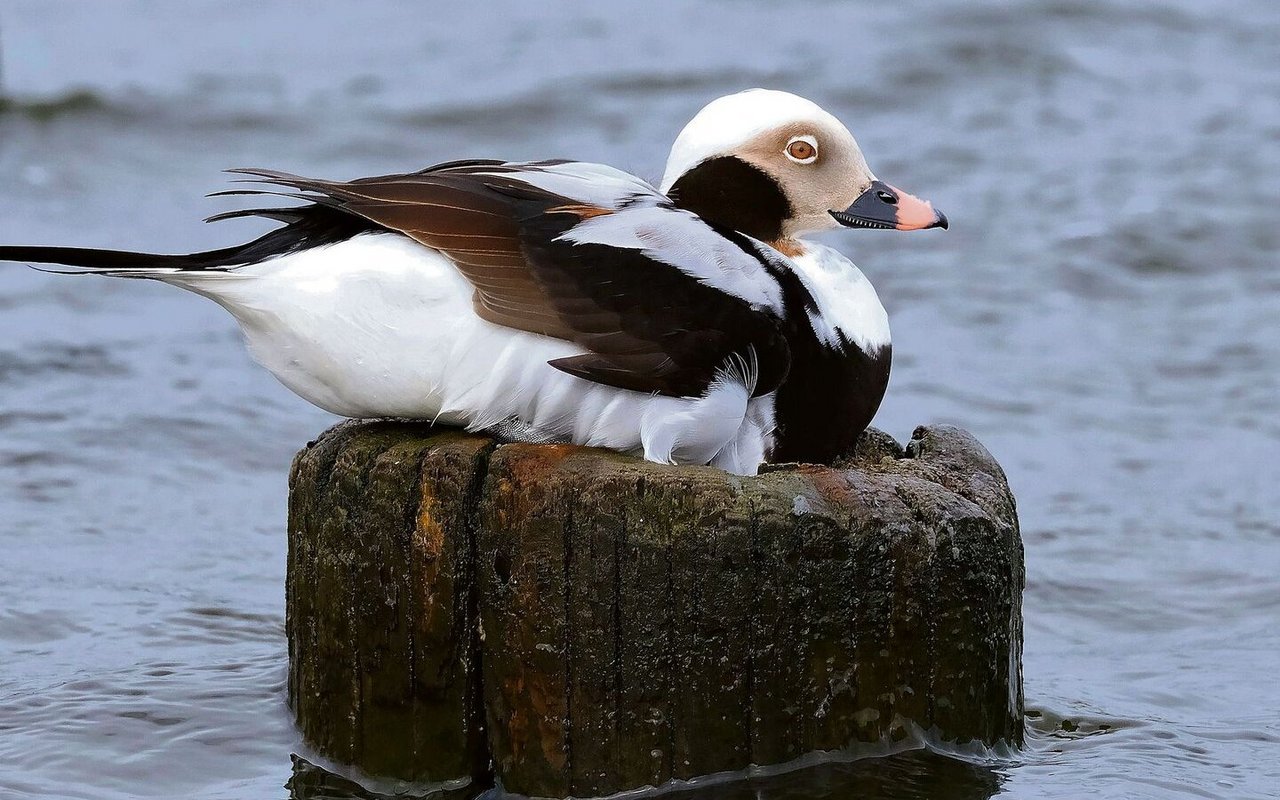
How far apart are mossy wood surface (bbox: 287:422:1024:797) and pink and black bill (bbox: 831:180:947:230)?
0.87m

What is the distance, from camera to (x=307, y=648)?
3764 mm

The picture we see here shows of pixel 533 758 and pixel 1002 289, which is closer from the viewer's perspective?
pixel 533 758

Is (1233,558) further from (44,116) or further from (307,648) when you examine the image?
(44,116)

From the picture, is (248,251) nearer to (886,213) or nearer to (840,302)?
(840,302)

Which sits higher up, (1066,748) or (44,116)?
(44,116)

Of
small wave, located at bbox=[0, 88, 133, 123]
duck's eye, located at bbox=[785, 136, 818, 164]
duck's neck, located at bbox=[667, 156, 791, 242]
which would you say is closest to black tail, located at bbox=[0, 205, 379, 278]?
duck's neck, located at bbox=[667, 156, 791, 242]

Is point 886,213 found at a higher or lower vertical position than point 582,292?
higher

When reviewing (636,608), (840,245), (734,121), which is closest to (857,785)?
(636,608)

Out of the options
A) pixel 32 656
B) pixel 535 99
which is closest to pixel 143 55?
pixel 535 99

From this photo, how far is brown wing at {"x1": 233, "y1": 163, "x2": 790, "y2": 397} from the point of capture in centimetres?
361

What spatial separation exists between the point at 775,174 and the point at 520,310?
0.91m

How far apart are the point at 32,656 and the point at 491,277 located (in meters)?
1.95

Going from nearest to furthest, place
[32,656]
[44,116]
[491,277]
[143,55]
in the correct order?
[491,277]
[32,656]
[44,116]
[143,55]

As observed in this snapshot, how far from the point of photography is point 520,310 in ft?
11.8
